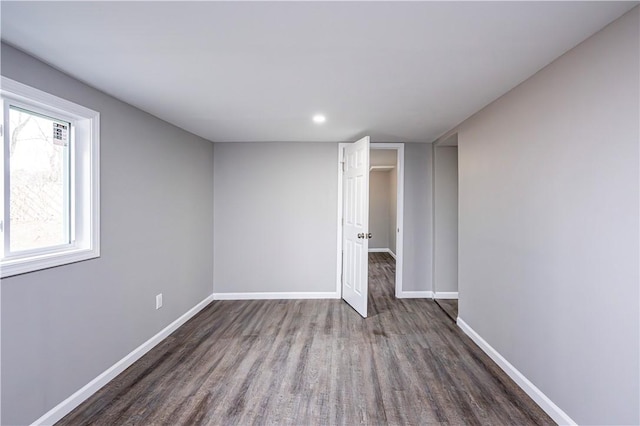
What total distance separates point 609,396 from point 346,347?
187 cm

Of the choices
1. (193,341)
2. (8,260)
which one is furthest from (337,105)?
(193,341)

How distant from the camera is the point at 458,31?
1517 millimetres

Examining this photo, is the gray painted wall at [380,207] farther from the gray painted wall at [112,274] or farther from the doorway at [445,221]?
the gray painted wall at [112,274]

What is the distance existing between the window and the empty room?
0.04 ft

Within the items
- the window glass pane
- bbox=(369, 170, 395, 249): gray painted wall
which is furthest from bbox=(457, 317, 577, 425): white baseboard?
bbox=(369, 170, 395, 249): gray painted wall

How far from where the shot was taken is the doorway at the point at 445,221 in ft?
14.0

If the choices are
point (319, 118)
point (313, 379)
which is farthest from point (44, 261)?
point (319, 118)

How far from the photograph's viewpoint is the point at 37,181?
191 centimetres

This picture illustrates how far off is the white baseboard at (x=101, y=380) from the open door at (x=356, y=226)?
2.10 metres

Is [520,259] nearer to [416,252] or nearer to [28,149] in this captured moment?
[416,252]

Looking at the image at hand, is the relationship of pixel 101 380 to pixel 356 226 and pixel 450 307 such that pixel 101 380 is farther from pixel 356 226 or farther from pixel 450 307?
pixel 450 307

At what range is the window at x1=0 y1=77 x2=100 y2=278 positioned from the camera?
5.59ft

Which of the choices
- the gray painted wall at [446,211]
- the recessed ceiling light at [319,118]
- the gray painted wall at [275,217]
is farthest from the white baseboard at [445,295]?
the recessed ceiling light at [319,118]

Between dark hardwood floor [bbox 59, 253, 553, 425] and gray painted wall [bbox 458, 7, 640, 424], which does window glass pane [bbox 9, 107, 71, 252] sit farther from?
gray painted wall [bbox 458, 7, 640, 424]
